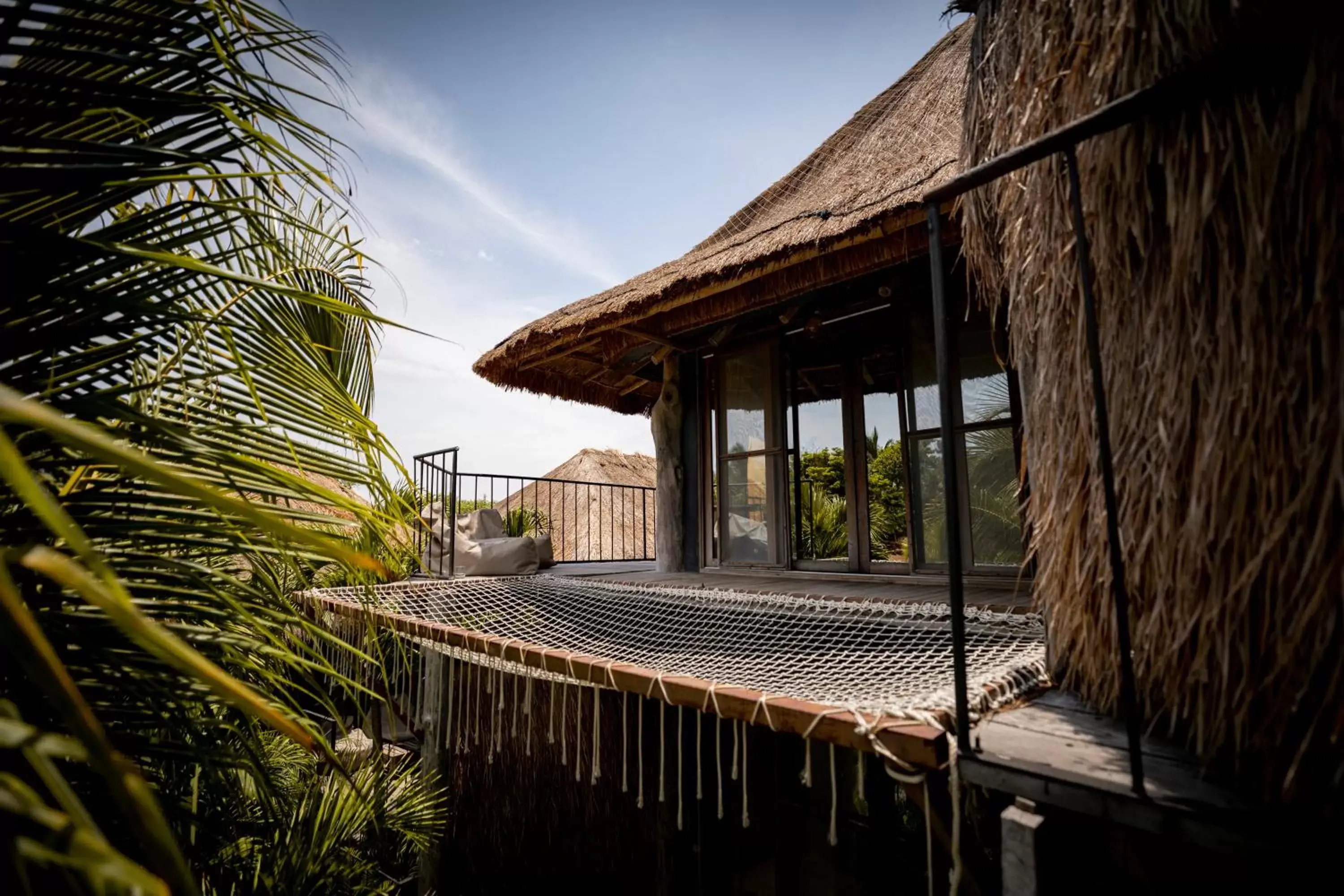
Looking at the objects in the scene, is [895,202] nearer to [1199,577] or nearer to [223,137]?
[1199,577]

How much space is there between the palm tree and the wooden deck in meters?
2.48

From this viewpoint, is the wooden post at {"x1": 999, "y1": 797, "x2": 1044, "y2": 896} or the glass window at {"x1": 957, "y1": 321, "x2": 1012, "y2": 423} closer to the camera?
the wooden post at {"x1": 999, "y1": 797, "x2": 1044, "y2": 896}

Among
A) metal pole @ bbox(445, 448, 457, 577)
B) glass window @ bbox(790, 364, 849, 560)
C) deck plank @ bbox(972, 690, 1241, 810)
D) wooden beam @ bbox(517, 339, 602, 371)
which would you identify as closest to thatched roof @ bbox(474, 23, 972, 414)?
wooden beam @ bbox(517, 339, 602, 371)

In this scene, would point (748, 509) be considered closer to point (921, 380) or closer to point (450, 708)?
point (921, 380)

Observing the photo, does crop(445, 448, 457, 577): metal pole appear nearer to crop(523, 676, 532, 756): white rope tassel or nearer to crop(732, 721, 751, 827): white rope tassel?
crop(523, 676, 532, 756): white rope tassel

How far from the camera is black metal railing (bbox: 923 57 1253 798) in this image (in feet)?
3.21

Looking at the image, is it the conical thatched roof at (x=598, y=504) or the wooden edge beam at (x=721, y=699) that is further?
the conical thatched roof at (x=598, y=504)

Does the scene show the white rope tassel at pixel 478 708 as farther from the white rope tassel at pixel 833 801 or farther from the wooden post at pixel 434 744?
the white rope tassel at pixel 833 801

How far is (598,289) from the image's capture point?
4934 mm

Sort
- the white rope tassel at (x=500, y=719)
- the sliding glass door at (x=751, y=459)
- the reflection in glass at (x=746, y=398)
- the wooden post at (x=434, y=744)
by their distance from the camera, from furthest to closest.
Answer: the reflection in glass at (x=746, y=398) → the sliding glass door at (x=751, y=459) → the wooden post at (x=434, y=744) → the white rope tassel at (x=500, y=719)

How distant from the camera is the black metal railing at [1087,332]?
0.98 meters

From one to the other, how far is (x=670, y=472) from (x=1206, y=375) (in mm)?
4096

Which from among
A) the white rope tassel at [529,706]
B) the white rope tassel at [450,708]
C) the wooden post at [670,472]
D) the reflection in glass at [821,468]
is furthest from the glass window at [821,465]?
the white rope tassel at [450,708]

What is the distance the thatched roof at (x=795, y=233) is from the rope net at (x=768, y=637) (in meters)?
1.89
